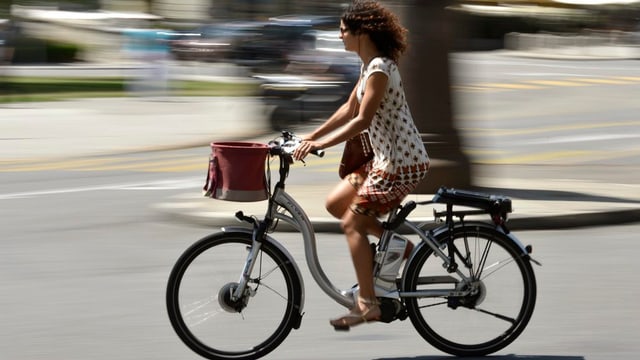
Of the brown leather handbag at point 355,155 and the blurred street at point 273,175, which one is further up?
the brown leather handbag at point 355,155

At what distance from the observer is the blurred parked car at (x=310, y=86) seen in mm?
18984

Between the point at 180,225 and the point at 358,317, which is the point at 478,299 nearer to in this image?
the point at 358,317

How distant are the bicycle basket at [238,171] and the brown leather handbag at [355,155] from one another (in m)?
0.48

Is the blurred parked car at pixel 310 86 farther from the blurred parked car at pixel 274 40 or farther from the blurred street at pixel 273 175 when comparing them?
the blurred parked car at pixel 274 40

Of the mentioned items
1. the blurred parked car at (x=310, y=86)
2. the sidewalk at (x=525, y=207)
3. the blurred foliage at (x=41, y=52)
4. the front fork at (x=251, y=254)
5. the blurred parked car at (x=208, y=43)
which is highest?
the front fork at (x=251, y=254)

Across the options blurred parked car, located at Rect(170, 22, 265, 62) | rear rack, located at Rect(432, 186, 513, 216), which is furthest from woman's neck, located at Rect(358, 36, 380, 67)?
blurred parked car, located at Rect(170, 22, 265, 62)

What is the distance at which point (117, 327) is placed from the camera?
6.95 m

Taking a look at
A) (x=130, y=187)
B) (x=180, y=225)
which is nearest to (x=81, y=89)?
(x=130, y=187)

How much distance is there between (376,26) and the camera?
19.2 feet

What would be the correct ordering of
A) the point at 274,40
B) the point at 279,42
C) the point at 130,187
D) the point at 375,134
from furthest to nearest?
the point at 274,40
the point at 279,42
the point at 130,187
the point at 375,134

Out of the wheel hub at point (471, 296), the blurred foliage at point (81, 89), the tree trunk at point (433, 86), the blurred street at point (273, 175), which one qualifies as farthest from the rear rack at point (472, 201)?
the blurred foliage at point (81, 89)

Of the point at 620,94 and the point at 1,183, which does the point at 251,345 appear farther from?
the point at 620,94

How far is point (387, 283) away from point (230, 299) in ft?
2.45

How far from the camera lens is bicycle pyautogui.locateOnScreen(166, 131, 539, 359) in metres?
5.98
